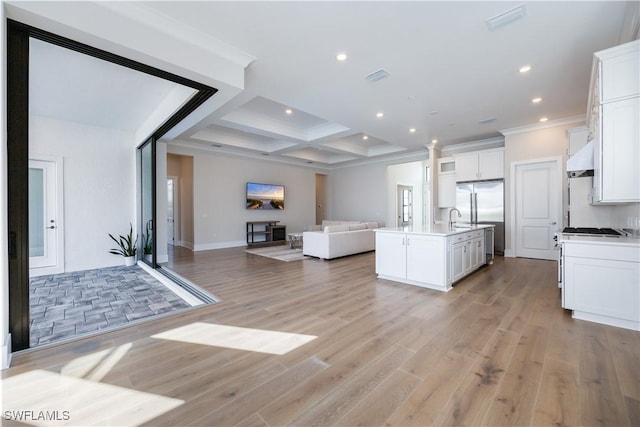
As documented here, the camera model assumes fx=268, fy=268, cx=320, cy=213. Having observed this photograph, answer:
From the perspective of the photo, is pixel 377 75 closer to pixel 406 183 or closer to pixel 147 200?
pixel 147 200

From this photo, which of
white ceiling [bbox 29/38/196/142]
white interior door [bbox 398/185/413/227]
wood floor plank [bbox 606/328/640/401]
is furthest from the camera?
white interior door [bbox 398/185/413/227]

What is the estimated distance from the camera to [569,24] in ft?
8.86

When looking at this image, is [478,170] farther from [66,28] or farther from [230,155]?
[66,28]

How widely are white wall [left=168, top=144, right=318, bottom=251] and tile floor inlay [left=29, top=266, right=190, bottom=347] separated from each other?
3.13 m

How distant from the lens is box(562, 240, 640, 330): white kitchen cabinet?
2488 millimetres

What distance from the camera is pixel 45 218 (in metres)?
4.86

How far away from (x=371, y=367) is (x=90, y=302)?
11.9 ft

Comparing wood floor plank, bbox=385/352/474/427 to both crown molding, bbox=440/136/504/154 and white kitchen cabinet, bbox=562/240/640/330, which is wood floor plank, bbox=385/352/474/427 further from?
crown molding, bbox=440/136/504/154

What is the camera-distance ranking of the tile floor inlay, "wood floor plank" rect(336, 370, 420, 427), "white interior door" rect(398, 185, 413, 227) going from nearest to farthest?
"wood floor plank" rect(336, 370, 420, 427)
the tile floor inlay
"white interior door" rect(398, 185, 413, 227)

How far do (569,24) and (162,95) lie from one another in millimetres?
5241

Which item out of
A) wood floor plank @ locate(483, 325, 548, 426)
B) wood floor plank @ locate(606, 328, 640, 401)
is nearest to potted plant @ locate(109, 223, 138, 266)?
wood floor plank @ locate(483, 325, 548, 426)

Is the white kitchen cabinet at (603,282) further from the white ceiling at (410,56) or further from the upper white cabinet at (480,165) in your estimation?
the upper white cabinet at (480,165)

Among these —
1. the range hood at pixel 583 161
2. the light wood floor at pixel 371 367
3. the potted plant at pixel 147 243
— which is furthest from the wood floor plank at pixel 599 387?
the potted plant at pixel 147 243

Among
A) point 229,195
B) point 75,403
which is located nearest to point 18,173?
point 75,403
